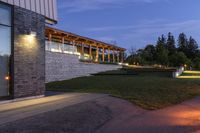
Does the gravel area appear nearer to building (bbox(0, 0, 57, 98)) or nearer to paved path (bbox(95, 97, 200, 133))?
paved path (bbox(95, 97, 200, 133))

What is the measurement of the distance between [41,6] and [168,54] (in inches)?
3257

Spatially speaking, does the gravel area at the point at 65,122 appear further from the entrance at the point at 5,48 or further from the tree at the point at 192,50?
the tree at the point at 192,50

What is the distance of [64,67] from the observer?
27.2 meters

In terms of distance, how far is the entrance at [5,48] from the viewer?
40.8 ft

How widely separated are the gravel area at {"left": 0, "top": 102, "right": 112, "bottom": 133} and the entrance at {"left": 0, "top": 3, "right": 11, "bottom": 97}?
309 cm

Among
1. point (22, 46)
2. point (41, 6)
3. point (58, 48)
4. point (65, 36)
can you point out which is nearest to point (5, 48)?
point (22, 46)

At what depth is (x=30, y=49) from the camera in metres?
14.1

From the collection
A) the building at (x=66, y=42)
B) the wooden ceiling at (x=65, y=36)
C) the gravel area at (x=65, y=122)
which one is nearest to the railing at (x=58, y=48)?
the building at (x=66, y=42)

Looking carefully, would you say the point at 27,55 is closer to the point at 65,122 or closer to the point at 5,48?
the point at 5,48

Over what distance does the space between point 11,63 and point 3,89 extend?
3.62 ft

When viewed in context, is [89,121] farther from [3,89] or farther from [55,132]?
[3,89]

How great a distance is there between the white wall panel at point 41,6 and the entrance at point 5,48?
1.65 ft

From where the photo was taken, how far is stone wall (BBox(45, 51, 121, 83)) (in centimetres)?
2477


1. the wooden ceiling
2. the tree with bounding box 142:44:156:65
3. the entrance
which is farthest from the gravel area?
the tree with bounding box 142:44:156:65
